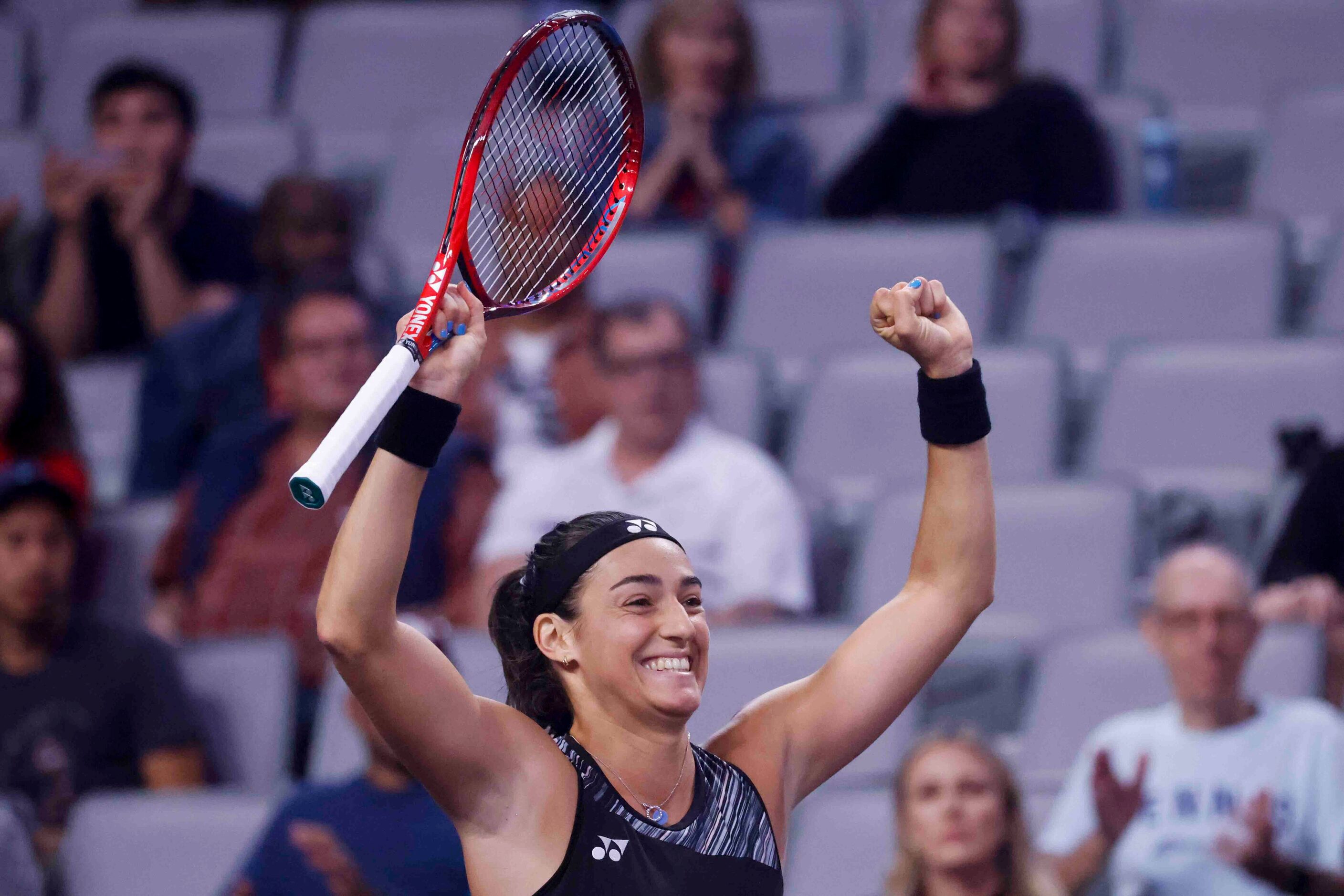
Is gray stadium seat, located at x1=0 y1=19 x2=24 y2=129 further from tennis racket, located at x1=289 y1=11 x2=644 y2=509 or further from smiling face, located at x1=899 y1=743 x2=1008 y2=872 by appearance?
smiling face, located at x1=899 y1=743 x2=1008 y2=872

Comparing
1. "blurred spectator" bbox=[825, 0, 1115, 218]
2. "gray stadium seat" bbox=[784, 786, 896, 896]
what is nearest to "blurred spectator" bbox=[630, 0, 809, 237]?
"blurred spectator" bbox=[825, 0, 1115, 218]

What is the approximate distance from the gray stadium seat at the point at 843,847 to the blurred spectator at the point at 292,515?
1.22 metres

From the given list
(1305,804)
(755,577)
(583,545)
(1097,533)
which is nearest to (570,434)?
(755,577)

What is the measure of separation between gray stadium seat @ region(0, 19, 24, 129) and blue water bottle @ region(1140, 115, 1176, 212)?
3.98m

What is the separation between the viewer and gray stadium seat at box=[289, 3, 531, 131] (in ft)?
21.4

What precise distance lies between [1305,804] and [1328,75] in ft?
9.77

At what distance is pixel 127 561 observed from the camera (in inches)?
189

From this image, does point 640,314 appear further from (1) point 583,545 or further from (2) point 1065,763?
(1) point 583,545

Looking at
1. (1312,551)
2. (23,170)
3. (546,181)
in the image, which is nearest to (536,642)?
(546,181)

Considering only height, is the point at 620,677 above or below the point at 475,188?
below

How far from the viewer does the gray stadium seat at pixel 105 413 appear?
5477mm

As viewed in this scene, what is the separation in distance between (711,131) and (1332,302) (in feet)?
5.81

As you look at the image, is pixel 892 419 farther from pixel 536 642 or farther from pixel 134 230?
pixel 536 642

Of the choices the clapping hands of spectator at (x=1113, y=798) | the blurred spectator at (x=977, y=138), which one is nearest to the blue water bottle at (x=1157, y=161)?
the blurred spectator at (x=977, y=138)
